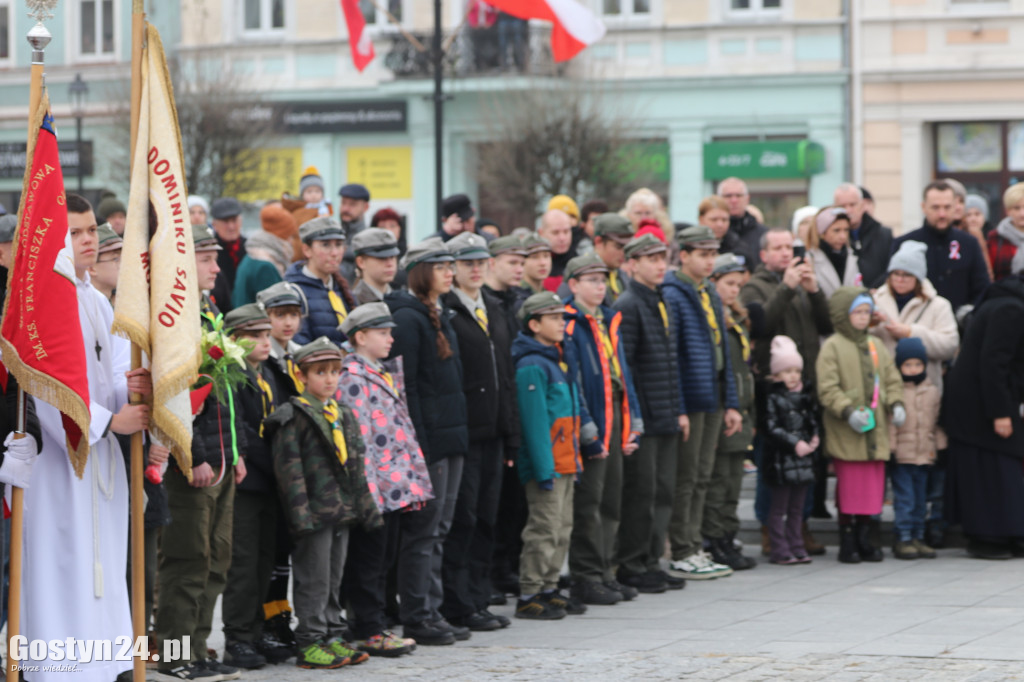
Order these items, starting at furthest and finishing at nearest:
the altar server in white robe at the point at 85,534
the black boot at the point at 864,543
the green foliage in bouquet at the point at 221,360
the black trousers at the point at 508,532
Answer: the black boot at the point at 864,543
the black trousers at the point at 508,532
the green foliage in bouquet at the point at 221,360
the altar server in white robe at the point at 85,534

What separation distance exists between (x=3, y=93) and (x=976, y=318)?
27719 mm

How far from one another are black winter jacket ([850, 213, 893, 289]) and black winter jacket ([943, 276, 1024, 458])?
1.64m

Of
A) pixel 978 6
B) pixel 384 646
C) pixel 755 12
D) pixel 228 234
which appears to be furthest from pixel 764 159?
pixel 384 646

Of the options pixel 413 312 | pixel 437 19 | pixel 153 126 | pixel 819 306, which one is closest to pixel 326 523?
pixel 413 312

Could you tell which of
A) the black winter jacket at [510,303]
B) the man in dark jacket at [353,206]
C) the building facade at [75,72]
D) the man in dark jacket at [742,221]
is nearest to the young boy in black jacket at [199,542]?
the black winter jacket at [510,303]

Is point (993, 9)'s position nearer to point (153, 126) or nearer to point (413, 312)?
point (413, 312)

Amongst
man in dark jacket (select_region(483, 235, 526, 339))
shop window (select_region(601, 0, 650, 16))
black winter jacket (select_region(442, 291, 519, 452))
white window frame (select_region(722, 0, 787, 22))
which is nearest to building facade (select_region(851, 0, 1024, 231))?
white window frame (select_region(722, 0, 787, 22))

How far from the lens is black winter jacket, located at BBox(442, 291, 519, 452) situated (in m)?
9.55

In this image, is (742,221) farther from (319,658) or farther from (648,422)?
(319,658)

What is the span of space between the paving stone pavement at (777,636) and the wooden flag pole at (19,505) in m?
1.73

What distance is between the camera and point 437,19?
2078cm

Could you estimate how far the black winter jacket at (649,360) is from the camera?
10.8 metres

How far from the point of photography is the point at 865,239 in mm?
13914

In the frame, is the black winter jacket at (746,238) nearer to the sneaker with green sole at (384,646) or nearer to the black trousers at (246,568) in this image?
the sneaker with green sole at (384,646)
